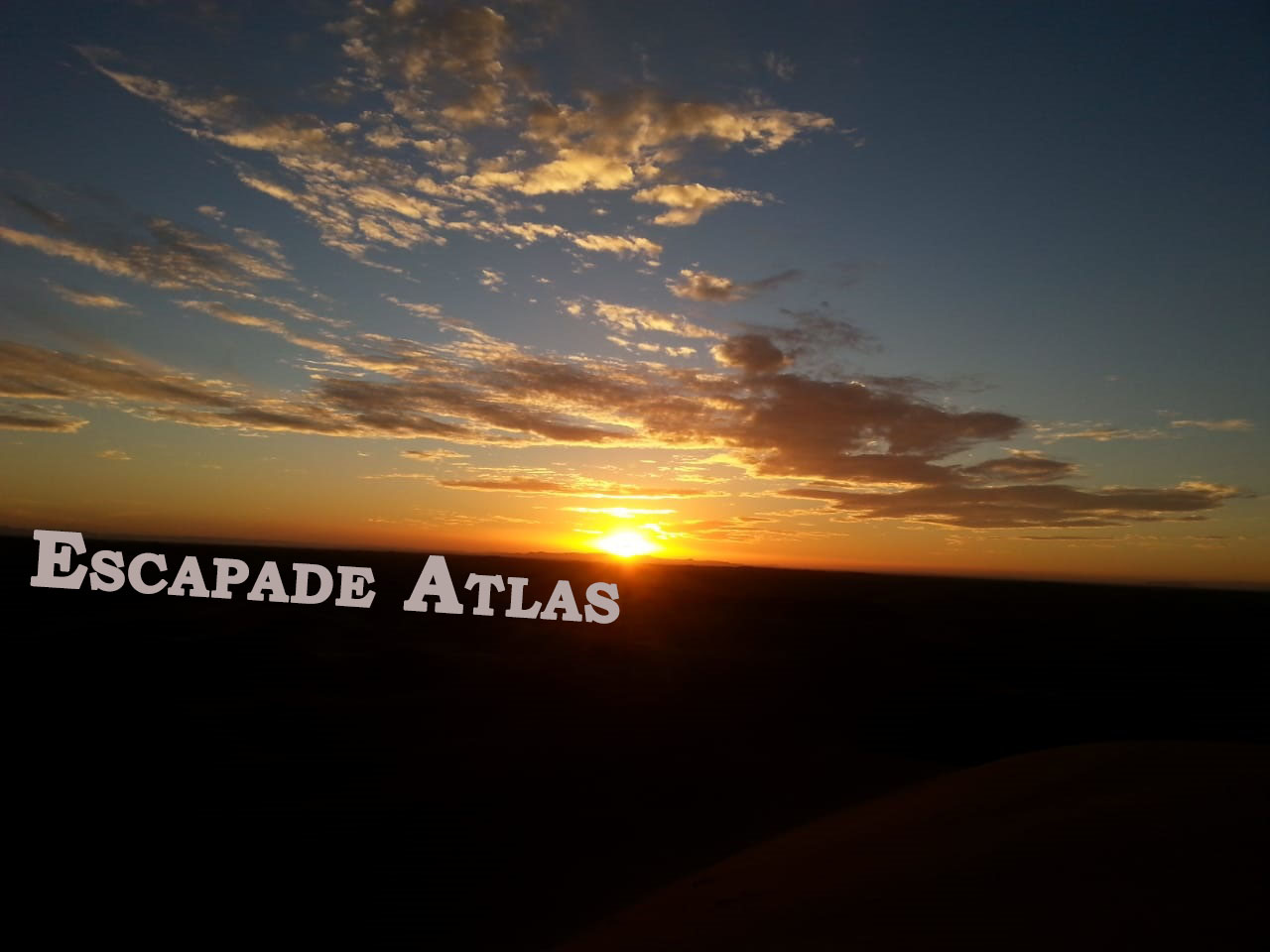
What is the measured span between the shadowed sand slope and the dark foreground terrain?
0.04 meters

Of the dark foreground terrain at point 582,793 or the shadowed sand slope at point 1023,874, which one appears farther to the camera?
the dark foreground terrain at point 582,793

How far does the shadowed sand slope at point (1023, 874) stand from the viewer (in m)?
4.69

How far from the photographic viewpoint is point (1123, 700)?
2483cm

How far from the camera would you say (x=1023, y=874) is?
222 inches

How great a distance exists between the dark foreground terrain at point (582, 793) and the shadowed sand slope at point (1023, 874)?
4cm

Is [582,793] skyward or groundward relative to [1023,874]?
groundward

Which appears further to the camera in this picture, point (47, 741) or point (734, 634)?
point (734, 634)

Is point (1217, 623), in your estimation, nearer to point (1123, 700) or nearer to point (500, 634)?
point (1123, 700)

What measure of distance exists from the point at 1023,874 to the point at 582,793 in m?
8.63

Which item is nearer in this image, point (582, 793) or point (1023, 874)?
point (1023, 874)

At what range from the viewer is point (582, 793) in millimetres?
12875

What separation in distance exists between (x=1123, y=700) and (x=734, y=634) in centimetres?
1666

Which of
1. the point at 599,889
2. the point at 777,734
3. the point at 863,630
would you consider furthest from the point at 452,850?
the point at 863,630

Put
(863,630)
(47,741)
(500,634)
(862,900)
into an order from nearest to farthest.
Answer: (862,900) → (47,741) → (500,634) → (863,630)
